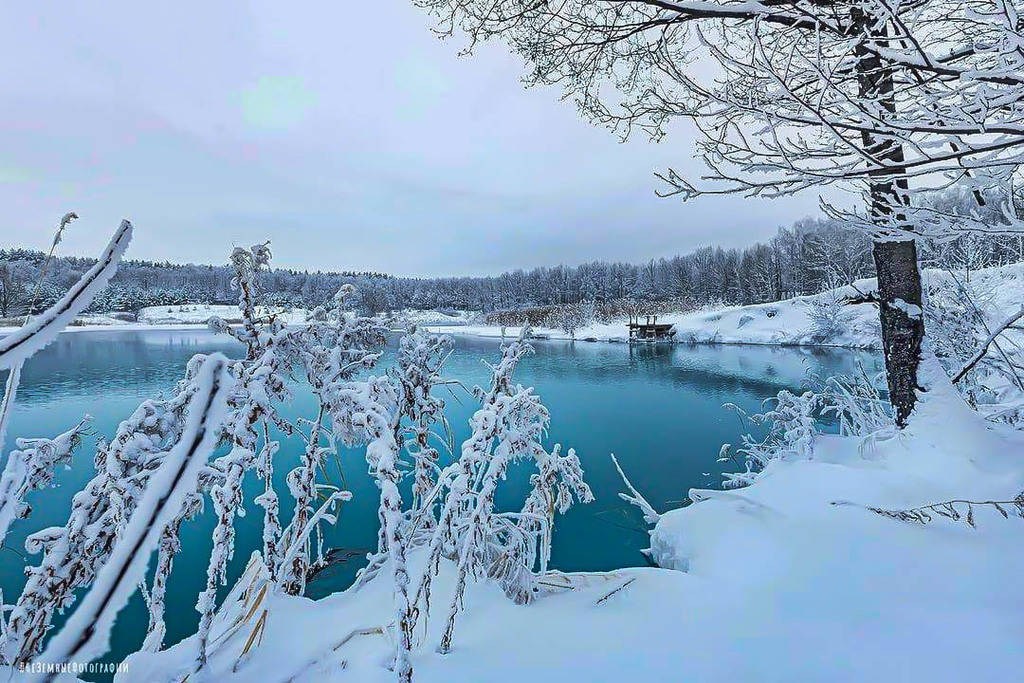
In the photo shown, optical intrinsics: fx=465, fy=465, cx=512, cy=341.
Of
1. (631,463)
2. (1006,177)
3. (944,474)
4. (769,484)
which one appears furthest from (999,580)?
(631,463)

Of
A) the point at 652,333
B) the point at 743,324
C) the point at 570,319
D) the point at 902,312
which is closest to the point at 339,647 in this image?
the point at 902,312

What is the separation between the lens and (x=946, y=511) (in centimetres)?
254

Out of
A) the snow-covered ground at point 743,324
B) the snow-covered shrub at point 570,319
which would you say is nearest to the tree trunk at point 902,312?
the snow-covered ground at point 743,324

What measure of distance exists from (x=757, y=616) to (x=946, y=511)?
1.43 metres

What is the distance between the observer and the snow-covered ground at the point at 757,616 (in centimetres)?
170

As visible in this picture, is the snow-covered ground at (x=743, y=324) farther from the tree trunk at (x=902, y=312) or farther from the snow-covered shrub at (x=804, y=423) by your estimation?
the tree trunk at (x=902, y=312)

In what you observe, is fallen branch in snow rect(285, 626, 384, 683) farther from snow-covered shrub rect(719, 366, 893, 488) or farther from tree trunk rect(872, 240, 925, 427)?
snow-covered shrub rect(719, 366, 893, 488)

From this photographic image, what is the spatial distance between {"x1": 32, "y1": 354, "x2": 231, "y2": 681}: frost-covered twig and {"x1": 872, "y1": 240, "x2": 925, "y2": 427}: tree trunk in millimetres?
4543

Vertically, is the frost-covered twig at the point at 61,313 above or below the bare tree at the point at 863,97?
below

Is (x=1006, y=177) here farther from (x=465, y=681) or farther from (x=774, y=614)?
(x=465, y=681)

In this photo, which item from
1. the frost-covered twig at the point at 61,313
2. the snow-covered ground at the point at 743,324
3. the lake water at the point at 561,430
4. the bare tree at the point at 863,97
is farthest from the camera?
the snow-covered ground at the point at 743,324

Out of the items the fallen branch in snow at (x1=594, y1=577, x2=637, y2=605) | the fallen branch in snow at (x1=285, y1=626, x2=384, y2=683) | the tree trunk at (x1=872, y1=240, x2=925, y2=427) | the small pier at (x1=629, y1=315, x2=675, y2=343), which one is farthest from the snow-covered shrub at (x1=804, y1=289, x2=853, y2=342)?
the fallen branch in snow at (x1=285, y1=626, x2=384, y2=683)

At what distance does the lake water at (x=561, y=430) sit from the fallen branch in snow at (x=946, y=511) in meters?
2.35

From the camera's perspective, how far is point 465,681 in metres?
1.69
